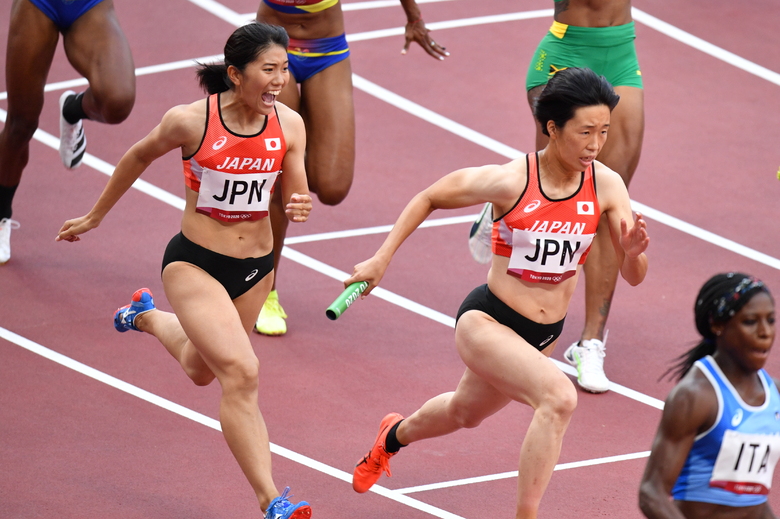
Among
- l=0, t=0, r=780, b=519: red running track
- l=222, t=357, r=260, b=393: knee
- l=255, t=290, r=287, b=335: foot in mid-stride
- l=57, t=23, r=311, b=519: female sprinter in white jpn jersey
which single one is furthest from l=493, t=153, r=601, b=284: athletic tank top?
l=255, t=290, r=287, b=335: foot in mid-stride

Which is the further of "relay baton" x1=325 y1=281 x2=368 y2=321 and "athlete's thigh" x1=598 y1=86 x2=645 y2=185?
"athlete's thigh" x1=598 y1=86 x2=645 y2=185

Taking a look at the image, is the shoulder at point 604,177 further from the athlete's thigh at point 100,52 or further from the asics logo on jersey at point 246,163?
the athlete's thigh at point 100,52

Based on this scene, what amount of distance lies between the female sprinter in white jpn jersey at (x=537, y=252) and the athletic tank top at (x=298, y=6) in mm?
2573

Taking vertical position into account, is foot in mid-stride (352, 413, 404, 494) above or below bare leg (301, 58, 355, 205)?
below

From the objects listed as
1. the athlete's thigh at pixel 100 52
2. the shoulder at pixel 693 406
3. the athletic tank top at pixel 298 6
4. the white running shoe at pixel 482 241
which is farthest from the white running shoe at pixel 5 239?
the shoulder at pixel 693 406

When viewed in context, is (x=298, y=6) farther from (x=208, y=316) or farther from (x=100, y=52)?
(x=208, y=316)

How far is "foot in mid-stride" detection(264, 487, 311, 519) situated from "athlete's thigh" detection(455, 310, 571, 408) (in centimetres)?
102

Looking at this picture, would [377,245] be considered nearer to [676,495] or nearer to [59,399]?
[59,399]

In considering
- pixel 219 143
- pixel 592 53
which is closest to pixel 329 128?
pixel 592 53

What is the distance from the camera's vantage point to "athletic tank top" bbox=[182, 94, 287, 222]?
561cm

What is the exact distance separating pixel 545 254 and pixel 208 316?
1.61 meters

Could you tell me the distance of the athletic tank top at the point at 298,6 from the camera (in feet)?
25.0

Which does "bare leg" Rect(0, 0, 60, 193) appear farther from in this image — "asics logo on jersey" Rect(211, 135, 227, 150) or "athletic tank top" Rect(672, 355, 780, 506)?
"athletic tank top" Rect(672, 355, 780, 506)

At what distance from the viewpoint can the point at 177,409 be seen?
696 cm
